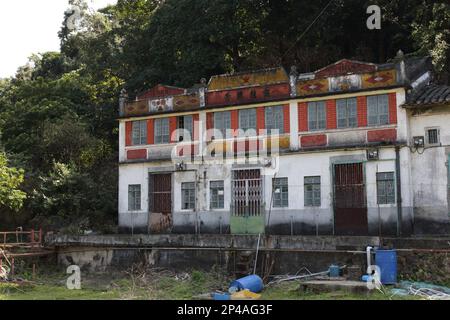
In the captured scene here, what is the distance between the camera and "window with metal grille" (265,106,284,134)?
26.1 m

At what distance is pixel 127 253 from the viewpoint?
2462 centimetres

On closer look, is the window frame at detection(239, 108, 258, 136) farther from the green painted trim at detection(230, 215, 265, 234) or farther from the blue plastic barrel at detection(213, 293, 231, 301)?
the blue plastic barrel at detection(213, 293, 231, 301)

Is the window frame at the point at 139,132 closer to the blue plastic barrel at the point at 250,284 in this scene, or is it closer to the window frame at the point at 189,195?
the window frame at the point at 189,195

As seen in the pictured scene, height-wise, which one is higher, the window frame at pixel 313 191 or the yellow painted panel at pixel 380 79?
the yellow painted panel at pixel 380 79

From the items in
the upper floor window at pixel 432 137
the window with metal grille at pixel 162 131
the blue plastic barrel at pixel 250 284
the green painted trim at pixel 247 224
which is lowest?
the blue plastic barrel at pixel 250 284

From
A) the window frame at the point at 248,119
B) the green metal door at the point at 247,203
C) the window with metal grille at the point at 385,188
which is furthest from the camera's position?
the window frame at the point at 248,119

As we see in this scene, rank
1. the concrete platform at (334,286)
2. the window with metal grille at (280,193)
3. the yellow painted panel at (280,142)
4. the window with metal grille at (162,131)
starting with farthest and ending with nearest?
the window with metal grille at (162,131) < the yellow painted panel at (280,142) < the window with metal grille at (280,193) < the concrete platform at (334,286)

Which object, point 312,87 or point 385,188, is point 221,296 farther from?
point 312,87

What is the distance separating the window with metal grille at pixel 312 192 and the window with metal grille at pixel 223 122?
4.64 m

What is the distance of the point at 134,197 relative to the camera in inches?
1139

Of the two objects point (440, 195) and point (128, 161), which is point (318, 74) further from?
point (128, 161)

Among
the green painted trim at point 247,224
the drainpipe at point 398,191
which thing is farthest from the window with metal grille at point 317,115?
the green painted trim at point 247,224

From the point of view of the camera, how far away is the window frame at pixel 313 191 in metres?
24.8

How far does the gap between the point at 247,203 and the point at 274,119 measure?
13.0ft
